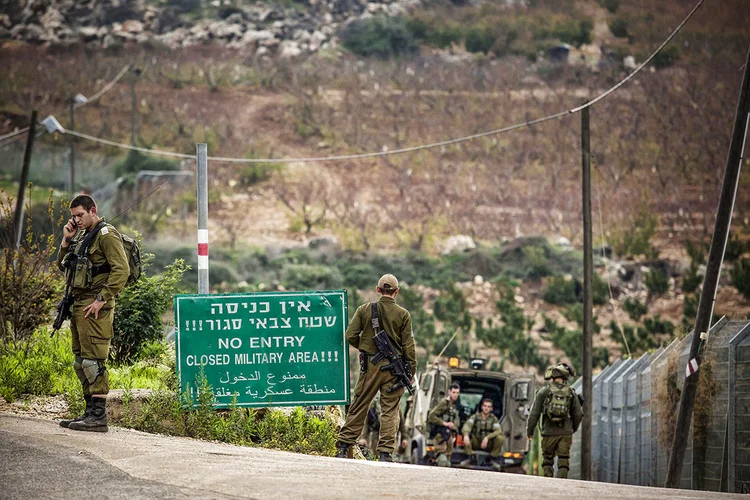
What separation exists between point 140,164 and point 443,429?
5189cm

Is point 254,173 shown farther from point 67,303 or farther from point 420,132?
point 67,303

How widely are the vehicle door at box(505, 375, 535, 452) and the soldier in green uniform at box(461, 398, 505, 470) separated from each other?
1199 millimetres

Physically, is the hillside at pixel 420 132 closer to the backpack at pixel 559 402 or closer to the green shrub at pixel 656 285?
the green shrub at pixel 656 285

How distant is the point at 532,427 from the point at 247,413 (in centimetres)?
464

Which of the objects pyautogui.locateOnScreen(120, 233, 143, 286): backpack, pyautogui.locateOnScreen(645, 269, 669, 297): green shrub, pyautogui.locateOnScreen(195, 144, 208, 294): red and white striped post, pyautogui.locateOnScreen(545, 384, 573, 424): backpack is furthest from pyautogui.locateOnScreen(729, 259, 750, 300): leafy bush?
pyautogui.locateOnScreen(120, 233, 143, 286): backpack

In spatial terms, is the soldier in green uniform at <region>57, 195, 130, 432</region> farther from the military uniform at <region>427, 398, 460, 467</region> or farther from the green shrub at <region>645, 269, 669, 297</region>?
the green shrub at <region>645, 269, 669, 297</region>

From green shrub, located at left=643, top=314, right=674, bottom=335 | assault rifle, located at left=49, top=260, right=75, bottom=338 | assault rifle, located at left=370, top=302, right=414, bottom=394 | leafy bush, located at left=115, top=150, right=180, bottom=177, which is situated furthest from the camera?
leafy bush, located at left=115, top=150, right=180, bottom=177

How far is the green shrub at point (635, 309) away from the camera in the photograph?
199 feet

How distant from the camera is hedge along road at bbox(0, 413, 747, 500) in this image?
8.37 m

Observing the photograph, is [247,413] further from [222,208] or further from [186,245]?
[222,208]

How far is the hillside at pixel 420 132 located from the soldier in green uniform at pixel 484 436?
96.6ft

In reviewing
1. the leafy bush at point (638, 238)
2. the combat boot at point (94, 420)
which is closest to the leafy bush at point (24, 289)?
the combat boot at point (94, 420)

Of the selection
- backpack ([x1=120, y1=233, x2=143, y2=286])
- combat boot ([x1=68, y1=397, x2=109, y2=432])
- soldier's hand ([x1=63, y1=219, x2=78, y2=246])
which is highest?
soldier's hand ([x1=63, y1=219, x2=78, y2=246])

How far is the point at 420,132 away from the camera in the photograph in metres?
80.4
